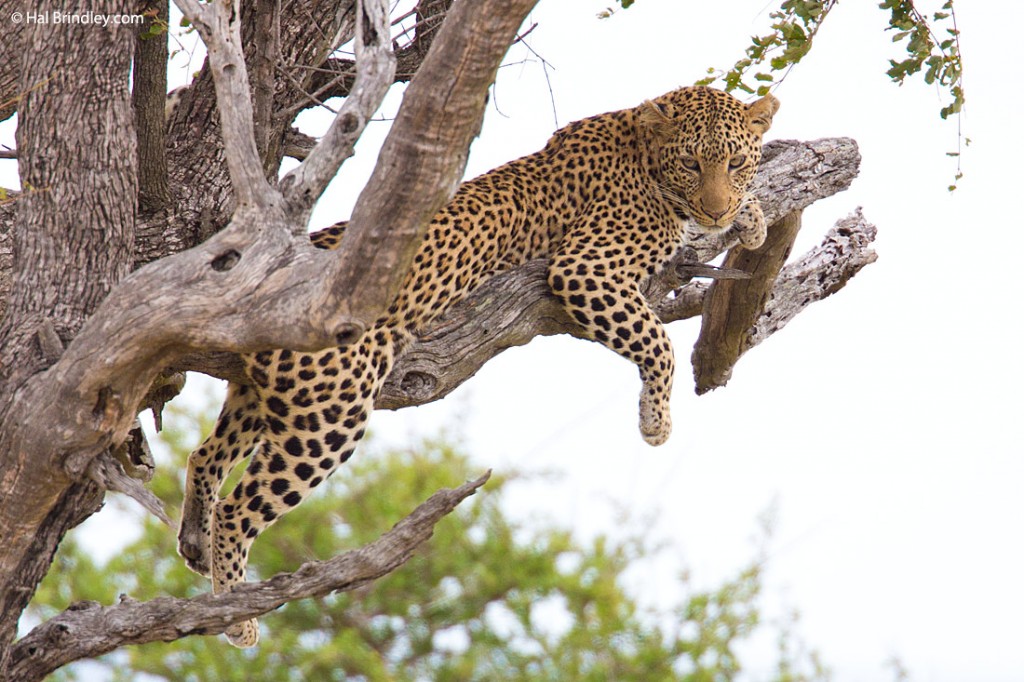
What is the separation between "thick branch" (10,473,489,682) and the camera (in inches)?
181

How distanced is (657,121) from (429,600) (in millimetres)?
6698

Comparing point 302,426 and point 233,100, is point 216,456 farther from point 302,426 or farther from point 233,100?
point 233,100

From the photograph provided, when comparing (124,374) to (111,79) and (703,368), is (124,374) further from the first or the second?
(703,368)

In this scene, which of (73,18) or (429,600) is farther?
(429,600)

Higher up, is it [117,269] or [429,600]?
[117,269]

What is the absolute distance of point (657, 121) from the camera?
6.66 meters

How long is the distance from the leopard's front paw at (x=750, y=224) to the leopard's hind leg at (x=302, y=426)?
2.24m

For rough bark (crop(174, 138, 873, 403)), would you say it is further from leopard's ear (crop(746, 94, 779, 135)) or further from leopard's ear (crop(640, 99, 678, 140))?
leopard's ear (crop(746, 94, 779, 135))

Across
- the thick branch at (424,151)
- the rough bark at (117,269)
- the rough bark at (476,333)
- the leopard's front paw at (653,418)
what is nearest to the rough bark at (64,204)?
the rough bark at (117,269)

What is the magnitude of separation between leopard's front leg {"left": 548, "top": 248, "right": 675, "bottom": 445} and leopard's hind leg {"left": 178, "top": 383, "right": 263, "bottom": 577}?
60.2 inches

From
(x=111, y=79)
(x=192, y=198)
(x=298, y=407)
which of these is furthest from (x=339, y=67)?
(x=298, y=407)

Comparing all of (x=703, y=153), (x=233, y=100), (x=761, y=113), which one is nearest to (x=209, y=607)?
(x=233, y=100)

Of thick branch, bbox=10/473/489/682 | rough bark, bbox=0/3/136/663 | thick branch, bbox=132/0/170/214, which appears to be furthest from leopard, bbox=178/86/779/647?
thick branch, bbox=132/0/170/214

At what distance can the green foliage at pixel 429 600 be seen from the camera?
1200 cm
